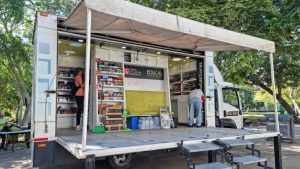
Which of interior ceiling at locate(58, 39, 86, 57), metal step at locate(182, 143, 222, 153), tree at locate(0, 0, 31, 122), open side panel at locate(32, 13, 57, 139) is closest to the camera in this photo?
metal step at locate(182, 143, 222, 153)

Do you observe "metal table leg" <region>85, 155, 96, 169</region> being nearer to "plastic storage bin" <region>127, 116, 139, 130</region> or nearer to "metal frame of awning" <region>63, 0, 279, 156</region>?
"metal frame of awning" <region>63, 0, 279, 156</region>

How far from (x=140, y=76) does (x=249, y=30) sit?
4965mm

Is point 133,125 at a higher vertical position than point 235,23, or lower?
lower

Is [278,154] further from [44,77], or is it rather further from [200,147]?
[44,77]

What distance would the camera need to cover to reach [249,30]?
32.9ft

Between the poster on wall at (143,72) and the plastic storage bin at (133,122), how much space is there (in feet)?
3.97

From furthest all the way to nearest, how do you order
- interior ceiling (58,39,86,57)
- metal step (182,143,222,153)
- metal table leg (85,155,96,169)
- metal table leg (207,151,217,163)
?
1. interior ceiling (58,39,86,57)
2. metal table leg (207,151,217,163)
3. metal step (182,143,222,153)
4. metal table leg (85,155,96,169)

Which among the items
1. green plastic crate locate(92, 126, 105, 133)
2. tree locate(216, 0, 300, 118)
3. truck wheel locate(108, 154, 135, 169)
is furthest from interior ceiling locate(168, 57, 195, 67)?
truck wheel locate(108, 154, 135, 169)

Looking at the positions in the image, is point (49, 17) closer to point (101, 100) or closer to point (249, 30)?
point (101, 100)

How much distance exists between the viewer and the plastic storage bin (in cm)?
686

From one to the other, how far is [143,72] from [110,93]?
128cm

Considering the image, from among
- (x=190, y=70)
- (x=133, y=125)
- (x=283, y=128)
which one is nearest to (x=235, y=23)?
(x=190, y=70)

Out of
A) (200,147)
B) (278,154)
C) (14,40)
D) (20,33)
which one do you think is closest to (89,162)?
(200,147)

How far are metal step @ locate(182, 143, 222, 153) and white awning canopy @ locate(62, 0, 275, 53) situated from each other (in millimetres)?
1869
